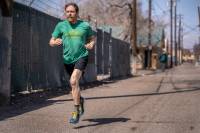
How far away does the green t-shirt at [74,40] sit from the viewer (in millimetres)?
8266

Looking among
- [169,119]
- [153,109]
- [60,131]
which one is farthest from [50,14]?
[60,131]

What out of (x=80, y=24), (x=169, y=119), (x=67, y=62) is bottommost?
(x=169, y=119)

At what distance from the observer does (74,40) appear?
8273mm

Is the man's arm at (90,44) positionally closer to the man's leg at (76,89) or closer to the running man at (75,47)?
the running man at (75,47)

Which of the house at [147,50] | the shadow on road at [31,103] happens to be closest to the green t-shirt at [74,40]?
the shadow on road at [31,103]

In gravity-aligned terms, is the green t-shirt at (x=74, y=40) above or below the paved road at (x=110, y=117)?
above

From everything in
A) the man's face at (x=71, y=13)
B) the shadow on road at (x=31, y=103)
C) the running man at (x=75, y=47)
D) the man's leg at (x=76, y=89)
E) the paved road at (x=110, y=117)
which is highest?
the man's face at (x=71, y=13)

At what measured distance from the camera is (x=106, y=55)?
2627 centimetres

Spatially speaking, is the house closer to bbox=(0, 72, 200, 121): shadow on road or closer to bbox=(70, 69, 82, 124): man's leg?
bbox=(0, 72, 200, 121): shadow on road

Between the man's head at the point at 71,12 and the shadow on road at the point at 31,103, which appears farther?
the shadow on road at the point at 31,103

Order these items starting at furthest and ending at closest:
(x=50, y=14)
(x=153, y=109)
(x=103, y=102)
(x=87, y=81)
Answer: (x=87, y=81) → (x=50, y=14) → (x=103, y=102) → (x=153, y=109)

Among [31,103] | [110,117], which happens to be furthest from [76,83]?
[31,103]

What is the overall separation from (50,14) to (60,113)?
22.0 feet

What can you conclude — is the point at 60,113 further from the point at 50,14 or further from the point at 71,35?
the point at 50,14
